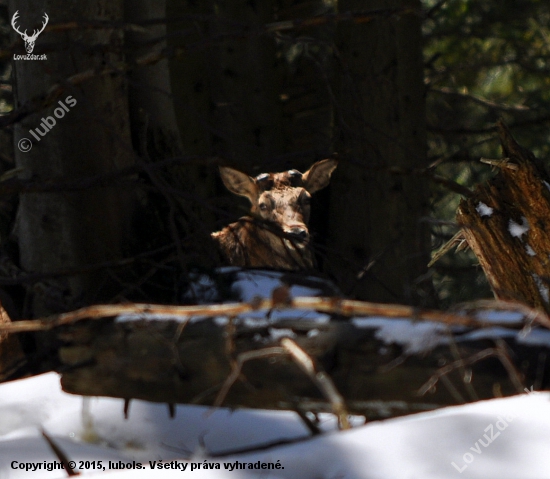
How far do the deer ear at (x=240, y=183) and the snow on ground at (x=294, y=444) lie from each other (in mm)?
4108

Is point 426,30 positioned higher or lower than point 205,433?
higher

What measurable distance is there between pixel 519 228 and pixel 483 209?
0.90 feet

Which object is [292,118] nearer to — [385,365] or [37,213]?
[37,213]

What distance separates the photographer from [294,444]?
2572 mm

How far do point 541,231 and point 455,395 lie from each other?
187 cm

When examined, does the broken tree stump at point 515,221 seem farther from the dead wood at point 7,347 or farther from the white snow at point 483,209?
the dead wood at point 7,347

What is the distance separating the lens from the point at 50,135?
4785mm

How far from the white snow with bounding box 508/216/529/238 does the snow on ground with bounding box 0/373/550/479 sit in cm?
186

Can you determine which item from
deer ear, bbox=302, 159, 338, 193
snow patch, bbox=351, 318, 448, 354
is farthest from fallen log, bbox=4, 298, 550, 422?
deer ear, bbox=302, 159, 338, 193

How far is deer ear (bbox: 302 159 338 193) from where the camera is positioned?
741 cm

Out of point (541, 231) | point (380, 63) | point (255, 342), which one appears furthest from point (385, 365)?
point (380, 63)

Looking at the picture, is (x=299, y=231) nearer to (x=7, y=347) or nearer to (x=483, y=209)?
(x=483, y=209)

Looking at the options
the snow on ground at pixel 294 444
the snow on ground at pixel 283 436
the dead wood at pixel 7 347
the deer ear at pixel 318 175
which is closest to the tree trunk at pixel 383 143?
the deer ear at pixel 318 175

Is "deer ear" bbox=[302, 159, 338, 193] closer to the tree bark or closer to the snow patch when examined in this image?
the tree bark
